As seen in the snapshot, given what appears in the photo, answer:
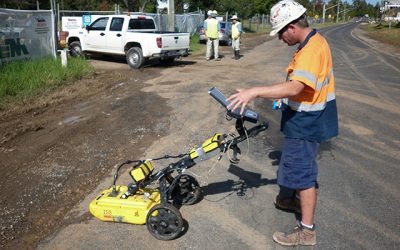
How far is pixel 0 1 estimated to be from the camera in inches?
1387

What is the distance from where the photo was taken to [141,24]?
15.7m

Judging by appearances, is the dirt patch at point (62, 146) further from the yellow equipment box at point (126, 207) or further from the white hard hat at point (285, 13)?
the white hard hat at point (285, 13)

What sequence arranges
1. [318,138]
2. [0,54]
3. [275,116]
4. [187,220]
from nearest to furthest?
[318,138] → [187,220] → [275,116] → [0,54]

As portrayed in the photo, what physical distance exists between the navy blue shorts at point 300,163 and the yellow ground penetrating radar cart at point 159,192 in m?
0.36

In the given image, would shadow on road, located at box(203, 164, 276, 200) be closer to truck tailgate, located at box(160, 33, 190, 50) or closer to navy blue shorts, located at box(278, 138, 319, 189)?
navy blue shorts, located at box(278, 138, 319, 189)

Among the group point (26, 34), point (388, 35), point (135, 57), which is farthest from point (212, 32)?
Answer: point (388, 35)

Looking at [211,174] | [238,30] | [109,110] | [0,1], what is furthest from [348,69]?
[0,1]

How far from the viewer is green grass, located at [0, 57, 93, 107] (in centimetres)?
914

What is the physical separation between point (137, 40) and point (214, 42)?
15.0ft

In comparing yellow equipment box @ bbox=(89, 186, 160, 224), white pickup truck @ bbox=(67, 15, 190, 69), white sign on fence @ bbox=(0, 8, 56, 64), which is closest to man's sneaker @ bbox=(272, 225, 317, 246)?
yellow equipment box @ bbox=(89, 186, 160, 224)

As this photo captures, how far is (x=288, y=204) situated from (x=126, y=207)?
5.51 ft

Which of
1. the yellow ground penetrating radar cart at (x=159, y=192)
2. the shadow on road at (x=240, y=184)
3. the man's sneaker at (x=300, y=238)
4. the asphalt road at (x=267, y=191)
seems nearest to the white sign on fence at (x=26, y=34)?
the asphalt road at (x=267, y=191)

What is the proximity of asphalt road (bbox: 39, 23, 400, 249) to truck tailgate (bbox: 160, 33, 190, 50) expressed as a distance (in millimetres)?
5483

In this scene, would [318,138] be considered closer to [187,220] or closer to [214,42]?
[187,220]
